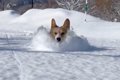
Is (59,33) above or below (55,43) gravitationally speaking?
above

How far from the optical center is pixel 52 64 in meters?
6.54

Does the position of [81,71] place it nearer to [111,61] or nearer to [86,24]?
[111,61]

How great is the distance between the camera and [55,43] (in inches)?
397

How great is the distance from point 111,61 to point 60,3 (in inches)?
1987

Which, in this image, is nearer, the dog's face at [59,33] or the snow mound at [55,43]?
the snow mound at [55,43]

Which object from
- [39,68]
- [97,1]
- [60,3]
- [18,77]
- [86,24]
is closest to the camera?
[18,77]

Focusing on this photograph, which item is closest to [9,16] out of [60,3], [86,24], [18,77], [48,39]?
[86,24]

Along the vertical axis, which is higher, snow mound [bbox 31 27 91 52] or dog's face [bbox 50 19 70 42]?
dog's face [bbox 50 19 70 42]

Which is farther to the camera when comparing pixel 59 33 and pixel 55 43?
pixel 59 33

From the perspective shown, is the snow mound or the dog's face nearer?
the snow mound

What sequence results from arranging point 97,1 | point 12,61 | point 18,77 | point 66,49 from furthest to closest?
point 97,1
point 66,49
point 12,61
point 18,77

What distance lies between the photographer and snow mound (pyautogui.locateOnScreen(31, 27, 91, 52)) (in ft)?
32.9

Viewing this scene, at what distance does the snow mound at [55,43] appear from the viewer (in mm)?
10039

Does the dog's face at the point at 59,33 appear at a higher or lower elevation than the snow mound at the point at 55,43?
higher
